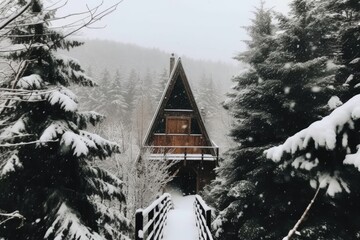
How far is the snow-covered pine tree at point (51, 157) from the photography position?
8.24 meters

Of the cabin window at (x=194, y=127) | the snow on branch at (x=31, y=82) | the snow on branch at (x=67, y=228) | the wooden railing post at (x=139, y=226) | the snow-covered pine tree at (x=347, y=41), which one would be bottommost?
the snow on branch at (x=67, y=228)

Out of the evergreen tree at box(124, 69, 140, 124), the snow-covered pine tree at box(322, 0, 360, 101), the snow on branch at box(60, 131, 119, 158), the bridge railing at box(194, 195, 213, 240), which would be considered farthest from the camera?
the evergreen tree at box(124, 69, 140, 124)

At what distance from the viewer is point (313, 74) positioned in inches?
456

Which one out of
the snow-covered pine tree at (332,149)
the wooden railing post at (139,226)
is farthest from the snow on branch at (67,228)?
the snow-covered pine tree at (332,149)

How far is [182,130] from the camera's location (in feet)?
86.9

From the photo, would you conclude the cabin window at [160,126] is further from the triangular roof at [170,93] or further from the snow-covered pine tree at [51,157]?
the snow-covered pine tree at [51,157]

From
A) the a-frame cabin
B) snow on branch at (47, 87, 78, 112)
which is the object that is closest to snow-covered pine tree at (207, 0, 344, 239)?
snow on branch at (47, 87, 78, 112)

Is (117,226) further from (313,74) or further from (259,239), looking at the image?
(313,74)

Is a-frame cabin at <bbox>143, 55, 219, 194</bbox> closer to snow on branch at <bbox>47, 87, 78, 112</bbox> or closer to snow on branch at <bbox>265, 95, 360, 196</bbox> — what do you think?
snow on branch at <bbox>47, 87, 78, 112</bbox>

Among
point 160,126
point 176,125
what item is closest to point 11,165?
point 160,126

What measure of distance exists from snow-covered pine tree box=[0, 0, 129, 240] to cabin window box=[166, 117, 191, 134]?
1656cm

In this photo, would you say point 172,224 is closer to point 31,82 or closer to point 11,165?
point 11,165

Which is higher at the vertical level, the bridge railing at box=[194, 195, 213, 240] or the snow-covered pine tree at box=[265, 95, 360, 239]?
the snow-covered pine tree at box=[265, 95, 360, 239]

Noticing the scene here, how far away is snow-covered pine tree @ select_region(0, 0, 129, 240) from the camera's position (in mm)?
8242
